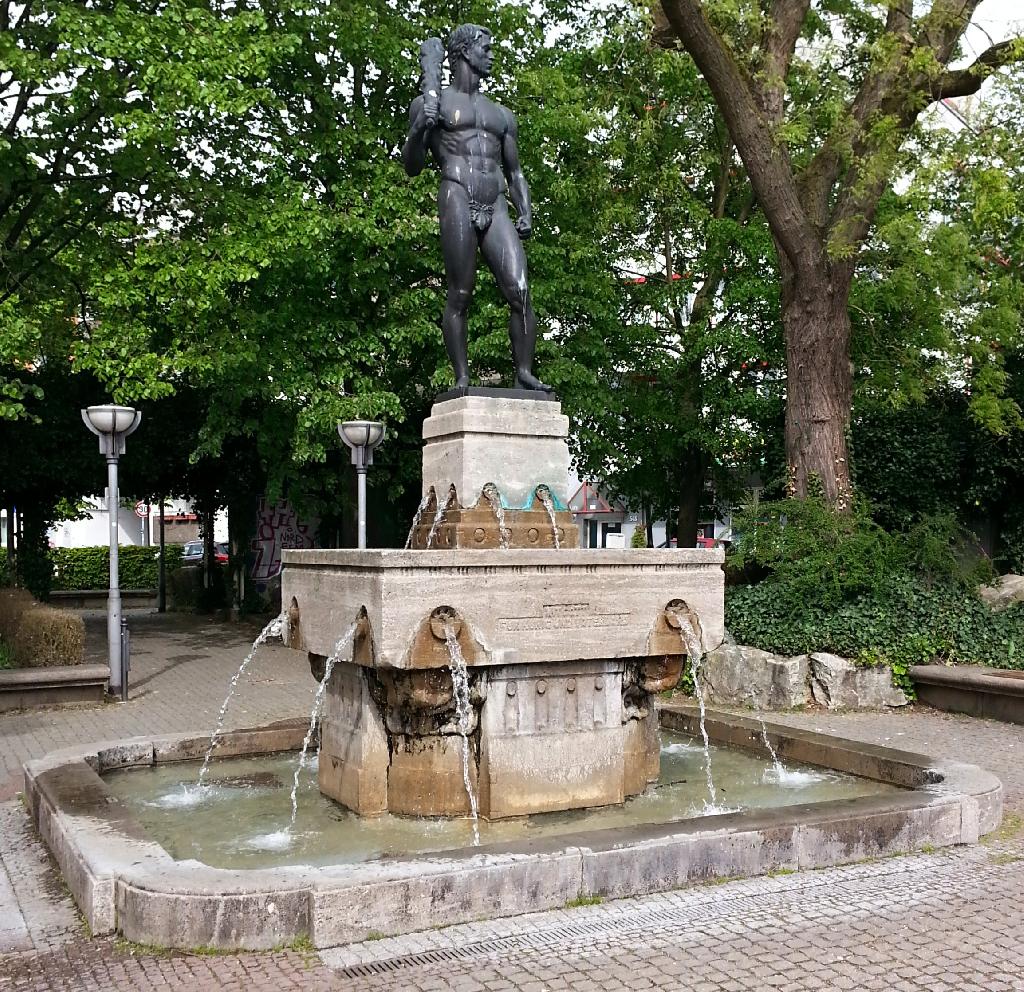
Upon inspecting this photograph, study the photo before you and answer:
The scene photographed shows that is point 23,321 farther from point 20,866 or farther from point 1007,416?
point 1007,416

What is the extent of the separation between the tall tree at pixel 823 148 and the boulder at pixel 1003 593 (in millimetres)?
1997

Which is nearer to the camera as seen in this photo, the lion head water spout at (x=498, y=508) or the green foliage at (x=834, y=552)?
Answer: the lion head water spout at (x=498, y=508)

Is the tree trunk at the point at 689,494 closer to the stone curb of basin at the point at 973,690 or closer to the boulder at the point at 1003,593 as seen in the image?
the boulder at the point at 1003,593

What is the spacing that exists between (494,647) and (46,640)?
9.34m

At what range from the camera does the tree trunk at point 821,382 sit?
14609mm

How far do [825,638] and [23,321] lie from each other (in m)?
10.1

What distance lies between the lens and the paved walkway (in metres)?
4.40

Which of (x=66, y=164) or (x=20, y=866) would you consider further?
(x=66, y=164)

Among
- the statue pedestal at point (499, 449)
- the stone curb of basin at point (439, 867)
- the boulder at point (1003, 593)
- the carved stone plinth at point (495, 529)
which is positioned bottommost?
the stone curb of basin at point (439, 867)

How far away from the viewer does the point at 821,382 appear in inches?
576

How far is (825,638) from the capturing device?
1256 centimetres

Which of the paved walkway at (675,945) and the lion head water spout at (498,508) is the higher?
the lion head water spout at (498,508)

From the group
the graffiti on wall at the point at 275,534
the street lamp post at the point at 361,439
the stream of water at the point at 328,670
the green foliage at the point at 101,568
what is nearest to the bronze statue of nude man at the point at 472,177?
the stream of water at the point at 328,670

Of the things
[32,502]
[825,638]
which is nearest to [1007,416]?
[825,638]
